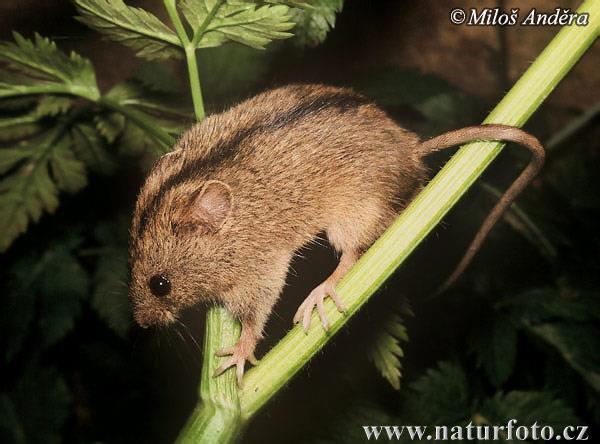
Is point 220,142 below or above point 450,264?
above

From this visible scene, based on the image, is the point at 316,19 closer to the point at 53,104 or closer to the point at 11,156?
the point at 53,104

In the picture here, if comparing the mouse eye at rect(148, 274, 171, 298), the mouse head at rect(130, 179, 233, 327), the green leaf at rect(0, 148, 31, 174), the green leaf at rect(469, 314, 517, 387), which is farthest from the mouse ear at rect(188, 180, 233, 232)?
the green leaf at rect(469, 314, 517, 387)

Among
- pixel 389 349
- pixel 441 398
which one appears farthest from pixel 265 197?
pixel 441 398

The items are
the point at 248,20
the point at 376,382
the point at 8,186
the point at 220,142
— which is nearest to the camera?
the point at 248,20

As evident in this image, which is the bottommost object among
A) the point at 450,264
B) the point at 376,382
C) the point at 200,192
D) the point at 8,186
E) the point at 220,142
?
the point at 376,382

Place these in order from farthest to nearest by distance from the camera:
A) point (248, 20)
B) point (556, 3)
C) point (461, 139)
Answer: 1. point (556, 3)
2. point (461, 139)
3. point (248, 20)

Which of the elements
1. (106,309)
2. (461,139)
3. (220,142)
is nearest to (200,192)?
(220,142)

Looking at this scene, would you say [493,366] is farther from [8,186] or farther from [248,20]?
[8,186]

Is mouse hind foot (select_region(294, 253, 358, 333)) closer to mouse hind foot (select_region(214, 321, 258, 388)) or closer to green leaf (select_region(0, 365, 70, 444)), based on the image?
mouse hind foot (select_region(214, 321, 258, 388))
